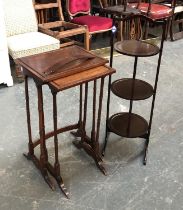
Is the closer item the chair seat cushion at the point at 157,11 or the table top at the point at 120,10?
the table top at the point at 120,10

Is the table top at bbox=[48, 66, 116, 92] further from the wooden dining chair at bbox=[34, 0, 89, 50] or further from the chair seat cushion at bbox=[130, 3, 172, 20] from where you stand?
the chair seat cushion at bbox=[130, 3, 172, 20]

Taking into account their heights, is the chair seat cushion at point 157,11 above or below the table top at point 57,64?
below

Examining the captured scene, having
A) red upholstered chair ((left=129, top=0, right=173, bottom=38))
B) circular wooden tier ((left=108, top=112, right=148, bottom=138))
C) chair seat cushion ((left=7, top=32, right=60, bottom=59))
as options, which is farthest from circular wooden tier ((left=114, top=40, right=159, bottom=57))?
red upholstered chair ((left=129, top=0, right=173, bottom=38))

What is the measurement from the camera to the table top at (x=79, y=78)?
4.66 feet

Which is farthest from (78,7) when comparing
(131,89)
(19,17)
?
(131,89)

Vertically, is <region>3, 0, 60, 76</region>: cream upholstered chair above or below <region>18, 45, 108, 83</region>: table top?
below

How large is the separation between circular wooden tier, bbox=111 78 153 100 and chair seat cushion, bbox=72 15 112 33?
1.64m

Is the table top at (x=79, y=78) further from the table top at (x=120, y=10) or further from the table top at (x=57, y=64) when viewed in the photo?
the table top at (x=120, y=10)

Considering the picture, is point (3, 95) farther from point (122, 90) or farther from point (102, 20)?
point (102, 20)

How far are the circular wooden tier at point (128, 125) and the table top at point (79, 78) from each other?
1.80 feet

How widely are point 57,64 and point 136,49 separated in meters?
0.52

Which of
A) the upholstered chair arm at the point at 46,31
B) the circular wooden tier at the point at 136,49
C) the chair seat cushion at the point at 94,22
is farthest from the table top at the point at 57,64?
the chair seat cushion at the point at 94,22

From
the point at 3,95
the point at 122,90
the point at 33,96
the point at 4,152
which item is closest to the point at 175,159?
the point at 122,90

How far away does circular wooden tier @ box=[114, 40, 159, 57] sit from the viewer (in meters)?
1.71
